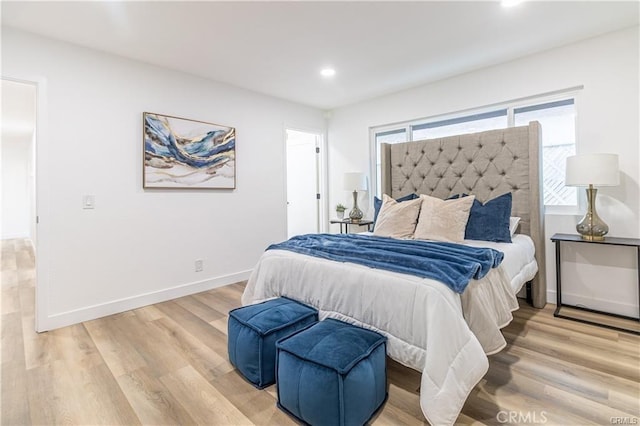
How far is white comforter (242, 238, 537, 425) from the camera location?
1415mm

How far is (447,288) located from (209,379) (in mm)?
1508

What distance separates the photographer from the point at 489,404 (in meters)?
1.63

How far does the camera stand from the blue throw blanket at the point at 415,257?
165 cm

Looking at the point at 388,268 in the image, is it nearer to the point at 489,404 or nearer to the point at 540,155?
the point at 489,404

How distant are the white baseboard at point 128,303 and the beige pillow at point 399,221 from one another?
2.06 metres

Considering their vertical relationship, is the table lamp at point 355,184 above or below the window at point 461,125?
below

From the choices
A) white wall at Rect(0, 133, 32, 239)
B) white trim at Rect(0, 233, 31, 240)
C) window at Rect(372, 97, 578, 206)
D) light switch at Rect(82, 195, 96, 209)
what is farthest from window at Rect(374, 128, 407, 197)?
white trim at Rect(0, 233, 31, 240)

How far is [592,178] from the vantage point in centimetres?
249

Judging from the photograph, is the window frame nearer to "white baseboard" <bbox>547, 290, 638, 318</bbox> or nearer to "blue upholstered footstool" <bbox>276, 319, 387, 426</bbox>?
"white baseboard" <bbox>547, 290, 638, 318</bbox>

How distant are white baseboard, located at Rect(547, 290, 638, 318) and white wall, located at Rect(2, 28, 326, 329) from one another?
3532 millimetres

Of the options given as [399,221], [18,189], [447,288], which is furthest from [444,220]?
[18,189]

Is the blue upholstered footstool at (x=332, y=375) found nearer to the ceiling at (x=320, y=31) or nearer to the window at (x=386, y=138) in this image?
the ceiling at (x=320, y=31)

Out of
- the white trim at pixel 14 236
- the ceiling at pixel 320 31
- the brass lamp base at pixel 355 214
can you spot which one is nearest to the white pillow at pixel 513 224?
the ceiling at pixel 320 31

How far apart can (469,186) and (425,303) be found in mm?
2276
